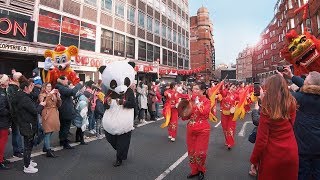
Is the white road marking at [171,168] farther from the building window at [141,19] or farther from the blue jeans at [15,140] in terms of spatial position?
the building window at [141,19]

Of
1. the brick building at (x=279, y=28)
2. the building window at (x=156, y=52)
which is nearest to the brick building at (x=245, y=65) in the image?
the brick building at (x=279, y=28)

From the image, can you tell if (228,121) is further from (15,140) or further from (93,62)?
(93,62)

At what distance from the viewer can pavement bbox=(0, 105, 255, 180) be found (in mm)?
5246

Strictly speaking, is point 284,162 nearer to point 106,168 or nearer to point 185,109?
point 185,109

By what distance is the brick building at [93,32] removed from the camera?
17.3 metres

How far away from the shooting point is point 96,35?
2383 cm

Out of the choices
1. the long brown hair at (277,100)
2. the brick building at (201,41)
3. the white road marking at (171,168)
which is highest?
the brick building at (201,41)

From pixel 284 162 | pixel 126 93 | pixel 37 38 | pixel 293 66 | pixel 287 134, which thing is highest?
pixel 37 38

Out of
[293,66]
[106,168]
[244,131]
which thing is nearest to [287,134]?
[293,66]

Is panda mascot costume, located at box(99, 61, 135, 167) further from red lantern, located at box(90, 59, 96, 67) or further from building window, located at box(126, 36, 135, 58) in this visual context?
building window, located at box(126, 36, 135, 58)

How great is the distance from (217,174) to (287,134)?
2619 mm

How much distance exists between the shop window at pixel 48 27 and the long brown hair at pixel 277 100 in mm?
18543

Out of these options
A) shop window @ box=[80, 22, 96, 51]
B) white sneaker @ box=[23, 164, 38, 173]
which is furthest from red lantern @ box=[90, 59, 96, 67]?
white sneaker @ box=[23, 164, 38, 173]

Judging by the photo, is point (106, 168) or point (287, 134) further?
point (106, 168)
